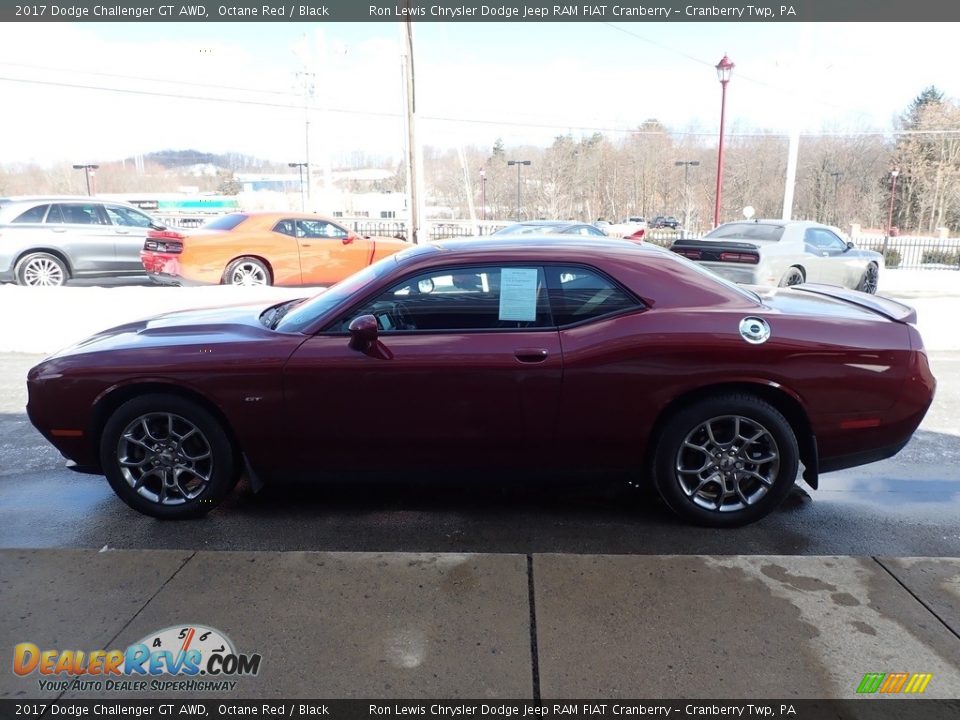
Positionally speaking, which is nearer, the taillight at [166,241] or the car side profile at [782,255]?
the car side profile at [782,255]

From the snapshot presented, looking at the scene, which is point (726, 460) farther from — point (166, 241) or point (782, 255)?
point (166, 241)

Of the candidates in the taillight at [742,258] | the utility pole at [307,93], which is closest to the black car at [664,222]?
the utility pole at [307,93]

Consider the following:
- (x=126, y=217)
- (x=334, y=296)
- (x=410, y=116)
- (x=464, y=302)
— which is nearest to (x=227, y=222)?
(x=126, y=217)

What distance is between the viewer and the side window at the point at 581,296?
11.9 feet

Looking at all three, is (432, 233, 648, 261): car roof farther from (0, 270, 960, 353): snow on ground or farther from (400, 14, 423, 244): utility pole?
Result: (400, 14, 423, 244): utility pole

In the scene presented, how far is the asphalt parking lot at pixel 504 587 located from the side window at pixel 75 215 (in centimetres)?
1024

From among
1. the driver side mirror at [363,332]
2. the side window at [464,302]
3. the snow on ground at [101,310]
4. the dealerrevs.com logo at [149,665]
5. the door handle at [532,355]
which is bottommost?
the dealerrevs.com logo at [149,665]

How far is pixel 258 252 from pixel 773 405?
9.63 m

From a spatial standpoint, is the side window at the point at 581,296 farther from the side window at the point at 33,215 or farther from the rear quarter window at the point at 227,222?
the side window at the point at 33,215

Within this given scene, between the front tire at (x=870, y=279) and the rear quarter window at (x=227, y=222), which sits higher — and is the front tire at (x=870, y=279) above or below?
below

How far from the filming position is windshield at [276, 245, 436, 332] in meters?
3.77

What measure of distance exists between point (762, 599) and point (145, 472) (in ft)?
10.1

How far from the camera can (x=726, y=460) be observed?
360cm

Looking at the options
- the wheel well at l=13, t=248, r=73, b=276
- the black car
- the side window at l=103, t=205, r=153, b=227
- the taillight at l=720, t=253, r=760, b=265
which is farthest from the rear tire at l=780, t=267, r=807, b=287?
the black car
